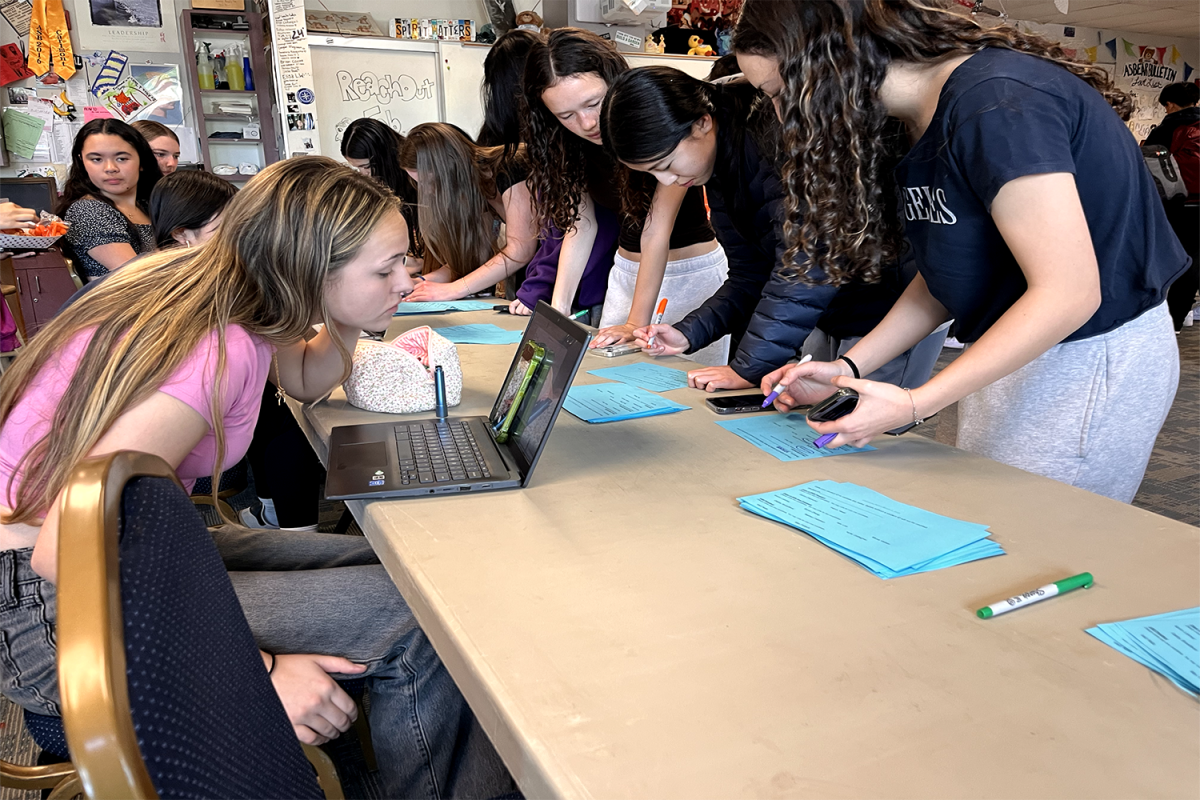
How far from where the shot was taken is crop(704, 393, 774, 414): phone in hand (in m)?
1.28

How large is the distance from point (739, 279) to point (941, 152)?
75 cm

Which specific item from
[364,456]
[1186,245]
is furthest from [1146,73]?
Answer: [364,456]

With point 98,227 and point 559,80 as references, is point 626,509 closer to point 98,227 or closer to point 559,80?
point 559,80

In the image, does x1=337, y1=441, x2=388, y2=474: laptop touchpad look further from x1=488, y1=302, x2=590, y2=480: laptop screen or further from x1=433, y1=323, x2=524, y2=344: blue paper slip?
x1=433, y1=323, x2=524, y2=344: blue paper slip

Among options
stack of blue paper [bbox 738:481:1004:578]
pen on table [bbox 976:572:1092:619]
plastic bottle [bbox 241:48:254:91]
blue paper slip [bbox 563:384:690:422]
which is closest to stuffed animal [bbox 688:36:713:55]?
plastic bottle [bbox 241:48:254:91]

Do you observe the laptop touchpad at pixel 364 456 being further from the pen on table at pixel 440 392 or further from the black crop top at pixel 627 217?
the black crop top at pixel 627 217

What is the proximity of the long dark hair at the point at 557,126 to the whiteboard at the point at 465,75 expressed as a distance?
3157 mm

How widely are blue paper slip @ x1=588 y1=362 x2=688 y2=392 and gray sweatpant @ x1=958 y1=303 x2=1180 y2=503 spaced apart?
0.56m

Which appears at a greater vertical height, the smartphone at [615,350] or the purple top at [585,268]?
the purple top at [585,268]

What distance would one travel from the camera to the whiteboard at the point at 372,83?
4.80 m

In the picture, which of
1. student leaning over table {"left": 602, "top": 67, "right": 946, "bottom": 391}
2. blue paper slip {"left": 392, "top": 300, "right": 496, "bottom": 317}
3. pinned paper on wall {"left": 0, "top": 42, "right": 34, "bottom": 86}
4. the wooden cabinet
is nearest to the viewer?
student leaning over table {"left": 602, "top": 67, "right": 946, "bottom": 391}

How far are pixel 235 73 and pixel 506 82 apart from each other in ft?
11.0

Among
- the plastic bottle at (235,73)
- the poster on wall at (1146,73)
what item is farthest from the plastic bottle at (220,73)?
the poster on wall at (1146,73)

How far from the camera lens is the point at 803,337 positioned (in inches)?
55.2
